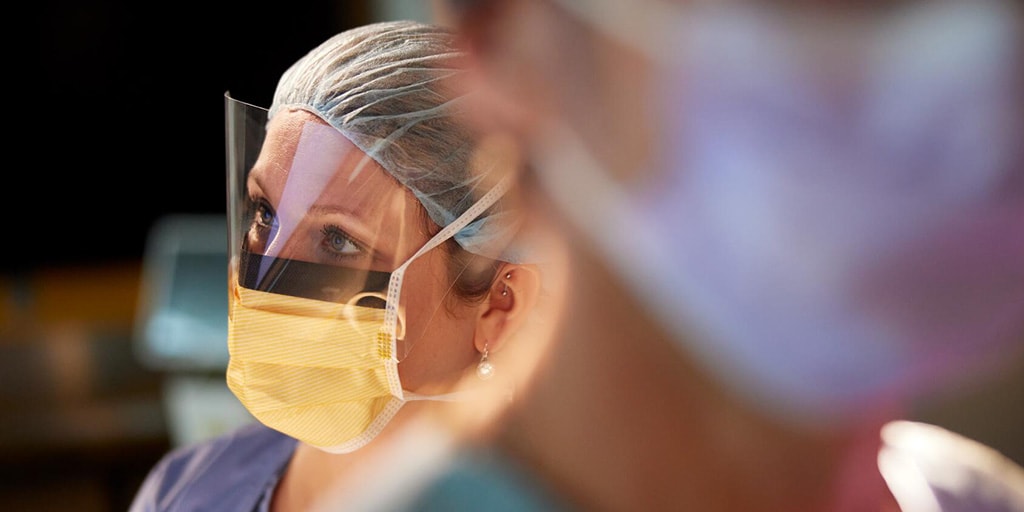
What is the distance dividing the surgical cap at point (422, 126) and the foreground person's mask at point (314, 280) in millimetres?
17

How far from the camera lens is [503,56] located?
30.8 inches

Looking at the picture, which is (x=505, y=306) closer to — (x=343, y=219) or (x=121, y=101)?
(x=343, y=219)

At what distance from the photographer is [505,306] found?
3.56 ft

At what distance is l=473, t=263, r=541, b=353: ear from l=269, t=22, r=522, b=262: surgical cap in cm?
3

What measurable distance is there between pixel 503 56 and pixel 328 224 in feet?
1.16

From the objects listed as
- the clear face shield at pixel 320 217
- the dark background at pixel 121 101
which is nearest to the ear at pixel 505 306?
the clear face shield at pixel 320 217

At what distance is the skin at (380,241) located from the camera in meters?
1.04

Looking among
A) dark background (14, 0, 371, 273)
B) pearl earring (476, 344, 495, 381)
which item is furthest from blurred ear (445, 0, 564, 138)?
dark background (14, 0, 371, 273)

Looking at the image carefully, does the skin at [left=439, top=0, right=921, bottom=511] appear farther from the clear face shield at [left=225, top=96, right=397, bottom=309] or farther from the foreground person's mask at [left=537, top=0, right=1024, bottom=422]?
the clear face shield at [left=225, top=96, right=397, bottom=309]

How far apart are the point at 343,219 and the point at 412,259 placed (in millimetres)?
93

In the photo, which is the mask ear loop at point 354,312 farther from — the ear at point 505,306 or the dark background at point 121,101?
the dark background at point 121,101

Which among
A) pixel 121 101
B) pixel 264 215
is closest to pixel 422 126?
pixel 264 215

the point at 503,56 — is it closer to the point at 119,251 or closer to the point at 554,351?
the point at 554,351

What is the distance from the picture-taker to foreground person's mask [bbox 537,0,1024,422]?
0.74 m
